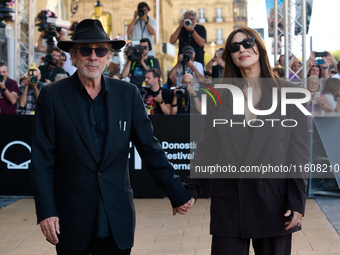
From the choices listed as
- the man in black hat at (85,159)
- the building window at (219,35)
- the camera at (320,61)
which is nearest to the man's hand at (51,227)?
the man in black hat at (85,159)

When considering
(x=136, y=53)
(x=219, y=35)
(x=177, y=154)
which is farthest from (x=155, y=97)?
(x=219, y=35)

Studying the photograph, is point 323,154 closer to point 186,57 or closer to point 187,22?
point 186,57

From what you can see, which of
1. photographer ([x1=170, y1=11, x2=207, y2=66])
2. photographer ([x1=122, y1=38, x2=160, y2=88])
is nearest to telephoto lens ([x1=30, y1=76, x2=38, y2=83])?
photographer ([x1=122, y1=38, x2=160, y2=88])

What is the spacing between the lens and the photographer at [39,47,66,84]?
423 inches

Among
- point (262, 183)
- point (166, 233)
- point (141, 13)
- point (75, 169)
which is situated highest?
point (141, 13)

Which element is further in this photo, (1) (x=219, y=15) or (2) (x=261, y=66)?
(1) (x=219, y=15)

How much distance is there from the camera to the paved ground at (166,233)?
19.0ft

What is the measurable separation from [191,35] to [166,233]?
5.07m

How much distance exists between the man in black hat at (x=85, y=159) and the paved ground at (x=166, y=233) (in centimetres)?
251

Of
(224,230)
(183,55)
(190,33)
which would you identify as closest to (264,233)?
(224,230)

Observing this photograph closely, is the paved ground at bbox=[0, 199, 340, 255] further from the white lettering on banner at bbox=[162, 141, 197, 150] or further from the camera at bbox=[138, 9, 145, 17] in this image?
the camera at bbox=[138, 9, 145, 17]

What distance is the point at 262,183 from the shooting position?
3.30 meters

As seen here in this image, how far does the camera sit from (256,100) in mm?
3482

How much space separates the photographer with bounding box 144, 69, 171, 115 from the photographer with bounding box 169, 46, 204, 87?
2.42 ft
